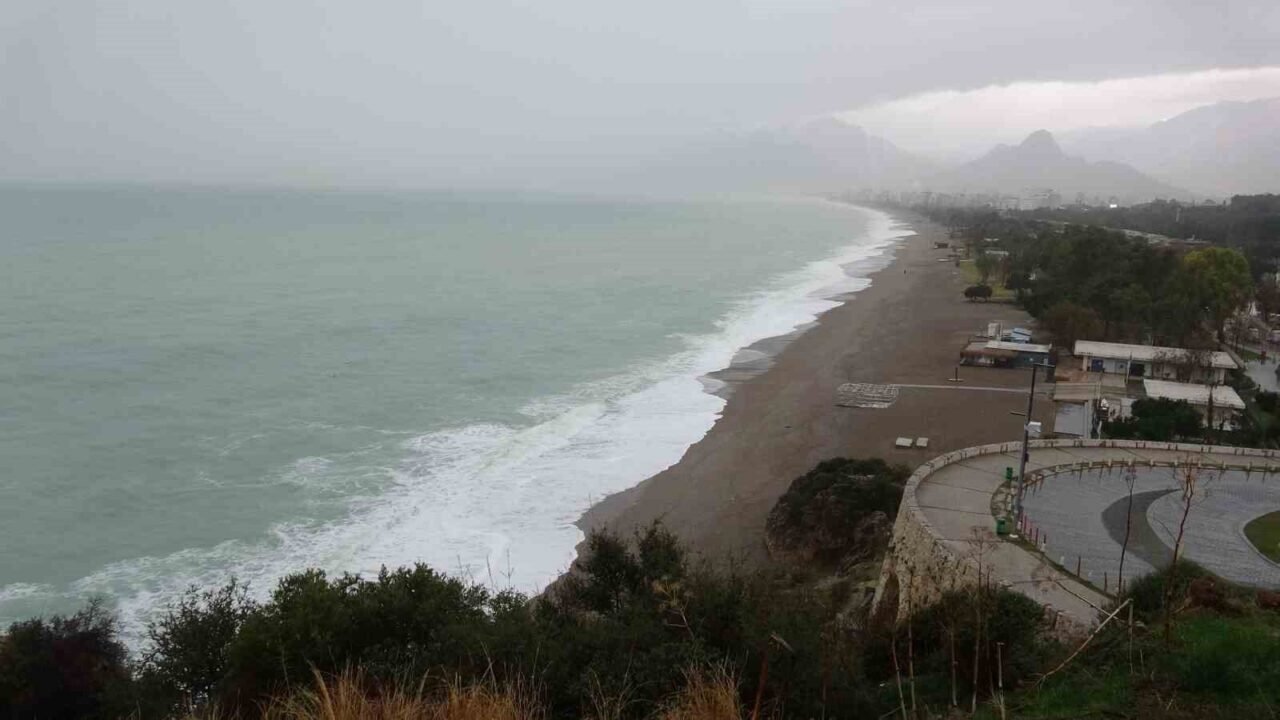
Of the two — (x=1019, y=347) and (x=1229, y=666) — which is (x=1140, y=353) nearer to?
(x=1019, y=347)

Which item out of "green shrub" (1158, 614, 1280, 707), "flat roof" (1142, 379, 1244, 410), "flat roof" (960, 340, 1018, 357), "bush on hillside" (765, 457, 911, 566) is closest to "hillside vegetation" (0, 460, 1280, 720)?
"green shrub" (1158, 614, 1280, 707)

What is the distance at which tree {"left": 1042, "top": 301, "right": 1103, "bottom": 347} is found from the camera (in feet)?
126

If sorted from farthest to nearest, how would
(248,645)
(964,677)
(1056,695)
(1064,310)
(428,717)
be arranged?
(1064,310)
(248,645)
(964,677)
(1056,695)
(428,717)

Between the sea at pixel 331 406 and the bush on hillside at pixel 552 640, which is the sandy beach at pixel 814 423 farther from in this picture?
the bush on hillside at pixel 552 640

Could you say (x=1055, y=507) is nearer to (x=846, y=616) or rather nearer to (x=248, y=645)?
(x=846, y=616)

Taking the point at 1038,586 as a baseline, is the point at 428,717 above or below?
above

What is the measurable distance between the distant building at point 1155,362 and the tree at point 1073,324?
109 inches

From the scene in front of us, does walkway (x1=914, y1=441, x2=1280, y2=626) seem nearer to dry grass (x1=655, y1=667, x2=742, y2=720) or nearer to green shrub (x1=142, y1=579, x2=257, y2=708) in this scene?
dry grass (x1=655, y1=667, x2=742, y2=720)

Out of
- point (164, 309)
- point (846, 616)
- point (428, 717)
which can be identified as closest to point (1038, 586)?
point (846, 616)

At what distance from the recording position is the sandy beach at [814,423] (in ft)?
68.8

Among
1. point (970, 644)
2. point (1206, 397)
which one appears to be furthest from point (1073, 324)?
point (970, 644)

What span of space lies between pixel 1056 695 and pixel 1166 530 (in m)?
9.22

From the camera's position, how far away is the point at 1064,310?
39.5 metres

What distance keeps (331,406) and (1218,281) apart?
3994 cm
